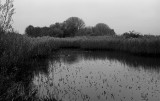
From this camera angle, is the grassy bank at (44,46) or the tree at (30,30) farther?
the tree at (30,30)

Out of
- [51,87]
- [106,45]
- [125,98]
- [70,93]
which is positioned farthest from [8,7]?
[106,45]

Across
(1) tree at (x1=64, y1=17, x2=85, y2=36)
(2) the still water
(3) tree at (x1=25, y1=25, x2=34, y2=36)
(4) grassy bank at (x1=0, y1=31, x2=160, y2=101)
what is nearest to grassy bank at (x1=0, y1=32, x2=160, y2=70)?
(4) grassy bank at (x1=0, y1=31, x2=160, y2=101)

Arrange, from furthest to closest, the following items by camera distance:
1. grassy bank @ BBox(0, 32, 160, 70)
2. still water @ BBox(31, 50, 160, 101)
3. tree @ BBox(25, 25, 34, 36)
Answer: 1. tree @ BBox(25, 25, 34, 36)
2. grassy bank @ BBox(0, 32, 160, 70)
3. still water @ BBox(31, 50, 160, 101)

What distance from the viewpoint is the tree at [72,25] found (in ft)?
163

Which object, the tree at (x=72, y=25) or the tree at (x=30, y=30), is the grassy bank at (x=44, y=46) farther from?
the tree at (x=30, y=30)

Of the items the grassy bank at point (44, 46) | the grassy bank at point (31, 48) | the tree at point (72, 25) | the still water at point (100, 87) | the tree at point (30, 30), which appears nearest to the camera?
the still water at point (100, 87)

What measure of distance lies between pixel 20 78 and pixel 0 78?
115 inches

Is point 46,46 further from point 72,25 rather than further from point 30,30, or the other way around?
point 30,30

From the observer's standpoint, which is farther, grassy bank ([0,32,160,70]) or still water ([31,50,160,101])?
grassy bank ([0,32,160,70])

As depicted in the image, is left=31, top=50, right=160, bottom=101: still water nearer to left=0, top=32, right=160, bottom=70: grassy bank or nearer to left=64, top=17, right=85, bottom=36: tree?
left=0, top=32, right=160, bottom=70: grassy bank

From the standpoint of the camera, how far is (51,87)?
21.6 feet

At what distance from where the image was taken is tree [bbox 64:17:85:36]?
4975 centimetres

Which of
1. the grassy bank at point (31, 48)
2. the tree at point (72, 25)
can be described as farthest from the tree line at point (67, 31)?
the grassy bank at point (31, 48)

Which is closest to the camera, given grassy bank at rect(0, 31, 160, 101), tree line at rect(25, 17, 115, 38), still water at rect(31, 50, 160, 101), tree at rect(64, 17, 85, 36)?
still water at rect(31, 50, 160, 101)
